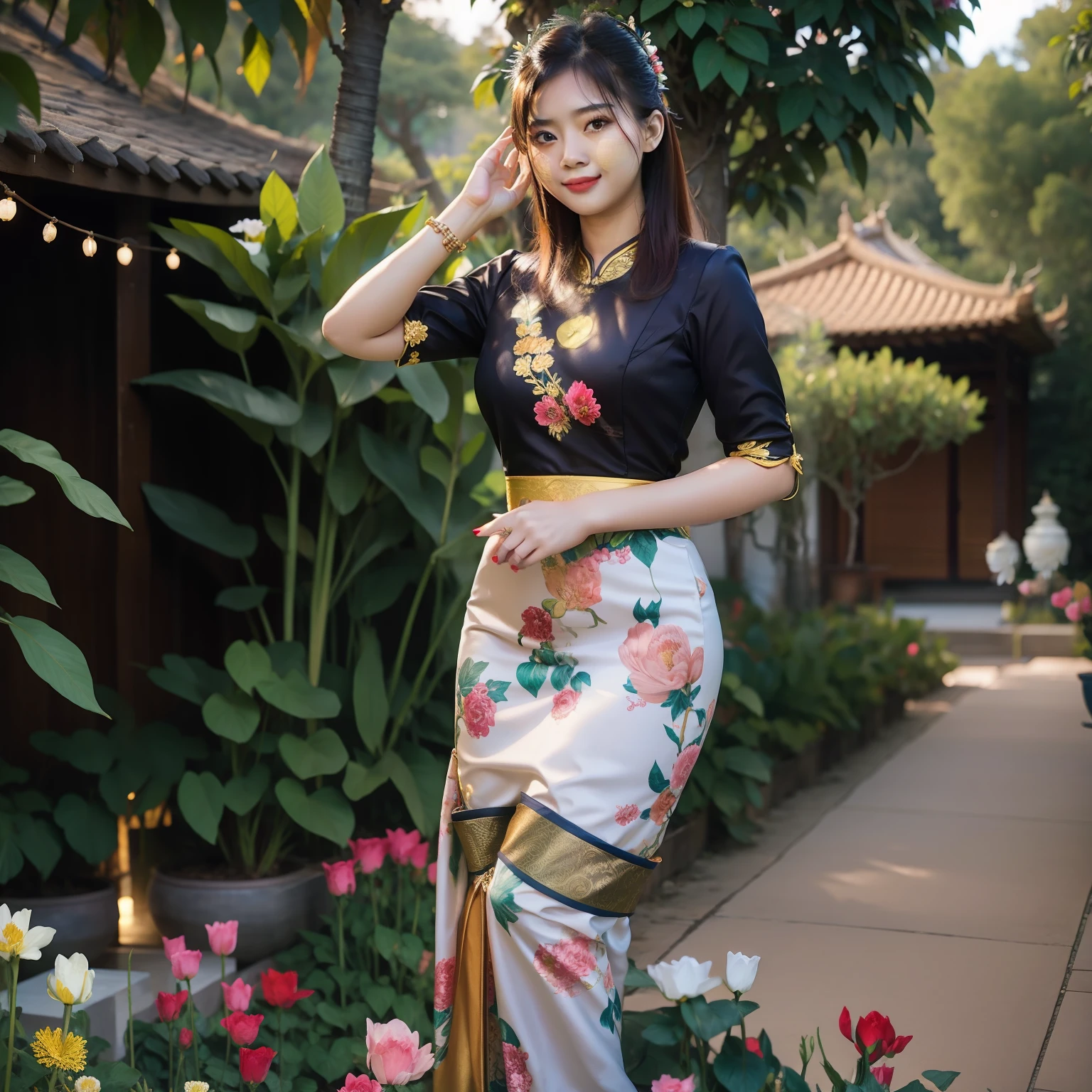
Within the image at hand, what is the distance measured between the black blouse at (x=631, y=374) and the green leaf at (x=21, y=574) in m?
0.68

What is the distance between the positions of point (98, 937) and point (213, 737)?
549mm

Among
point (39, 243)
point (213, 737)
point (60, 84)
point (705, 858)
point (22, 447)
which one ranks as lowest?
point (705, 858)

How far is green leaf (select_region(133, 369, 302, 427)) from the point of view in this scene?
2721 mm

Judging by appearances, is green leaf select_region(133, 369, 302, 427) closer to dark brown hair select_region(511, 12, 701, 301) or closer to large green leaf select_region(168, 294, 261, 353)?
large green leaf select_region(168, 294, 261, 353)

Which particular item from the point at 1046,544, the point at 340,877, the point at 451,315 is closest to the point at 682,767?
the point at 451,315

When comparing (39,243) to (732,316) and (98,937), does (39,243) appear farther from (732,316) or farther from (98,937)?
(732,316)

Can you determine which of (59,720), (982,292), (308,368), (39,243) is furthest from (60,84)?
(982,292)

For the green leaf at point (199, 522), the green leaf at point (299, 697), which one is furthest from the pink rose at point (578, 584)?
the green leaf at point (199, 522)

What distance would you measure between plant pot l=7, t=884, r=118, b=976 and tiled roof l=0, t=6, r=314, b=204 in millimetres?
1445

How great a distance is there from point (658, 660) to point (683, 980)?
0.47 meters

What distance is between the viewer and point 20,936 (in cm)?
166

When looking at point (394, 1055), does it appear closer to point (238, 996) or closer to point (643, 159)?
point (238, 996)

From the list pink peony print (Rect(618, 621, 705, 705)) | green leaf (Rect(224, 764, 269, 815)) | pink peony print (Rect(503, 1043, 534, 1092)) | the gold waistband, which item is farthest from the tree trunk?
pink peony print (Rect(503, 1043, 534, 1092))

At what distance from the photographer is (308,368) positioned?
284 cm
